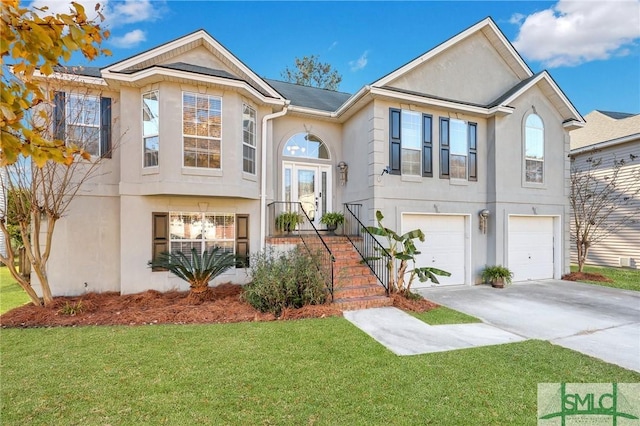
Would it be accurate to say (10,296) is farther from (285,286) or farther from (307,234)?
(307,234)

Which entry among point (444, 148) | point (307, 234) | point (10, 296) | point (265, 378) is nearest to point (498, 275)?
point (444, 148)

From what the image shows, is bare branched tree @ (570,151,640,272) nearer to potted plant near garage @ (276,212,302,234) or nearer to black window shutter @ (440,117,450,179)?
black window shutter @ (440,117,450,179)

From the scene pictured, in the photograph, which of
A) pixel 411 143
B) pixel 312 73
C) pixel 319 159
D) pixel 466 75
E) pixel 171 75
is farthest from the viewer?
pixel 312 73

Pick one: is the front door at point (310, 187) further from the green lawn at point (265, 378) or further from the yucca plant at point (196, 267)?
the green lawn at point (265, 378)

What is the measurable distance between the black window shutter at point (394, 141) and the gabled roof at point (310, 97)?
256cm

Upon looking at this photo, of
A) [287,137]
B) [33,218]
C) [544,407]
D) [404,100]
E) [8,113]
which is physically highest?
[404,100]

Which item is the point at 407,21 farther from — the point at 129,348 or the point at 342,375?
the point at 129,348

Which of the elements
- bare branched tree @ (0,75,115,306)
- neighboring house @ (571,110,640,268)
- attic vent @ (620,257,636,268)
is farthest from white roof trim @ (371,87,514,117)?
attic vent @ (620,257,636,268)

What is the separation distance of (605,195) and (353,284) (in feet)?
41.5

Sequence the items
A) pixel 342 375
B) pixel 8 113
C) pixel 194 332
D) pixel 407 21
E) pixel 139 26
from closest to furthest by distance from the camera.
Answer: pixel 8 113 → pixel 342 375 → pixel 194 332 → pixel 139 26 → pixel 407 21

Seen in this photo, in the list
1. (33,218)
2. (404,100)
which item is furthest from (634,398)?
(33,218)

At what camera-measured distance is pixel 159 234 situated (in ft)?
26.5

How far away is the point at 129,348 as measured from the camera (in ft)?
15.0

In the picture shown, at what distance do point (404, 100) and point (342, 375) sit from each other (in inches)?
305
